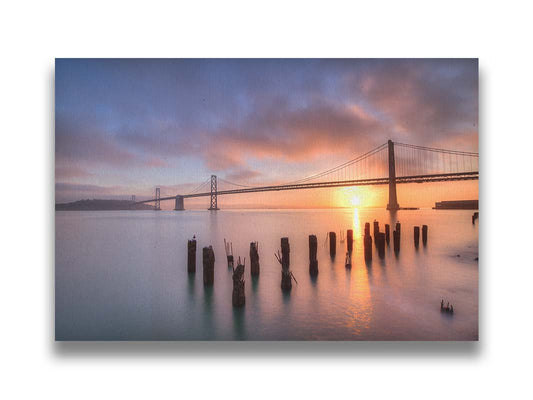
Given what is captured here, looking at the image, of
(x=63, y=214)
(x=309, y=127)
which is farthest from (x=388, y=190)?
(x=63, y=214)

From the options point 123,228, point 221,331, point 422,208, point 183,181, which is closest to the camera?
point 221,331

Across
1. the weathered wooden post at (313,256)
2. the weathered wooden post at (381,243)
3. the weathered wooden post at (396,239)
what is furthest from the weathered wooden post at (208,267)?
the weathered wooden post at (396,239)

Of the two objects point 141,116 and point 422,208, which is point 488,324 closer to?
point 422,208

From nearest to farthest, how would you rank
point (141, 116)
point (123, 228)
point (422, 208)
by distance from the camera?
1. point (141, 116)
2. point (422, 208)
3. point (123, 228)

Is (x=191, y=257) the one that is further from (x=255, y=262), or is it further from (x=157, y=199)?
(x=157, y=199)

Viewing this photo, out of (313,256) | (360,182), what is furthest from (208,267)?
(360,182)
